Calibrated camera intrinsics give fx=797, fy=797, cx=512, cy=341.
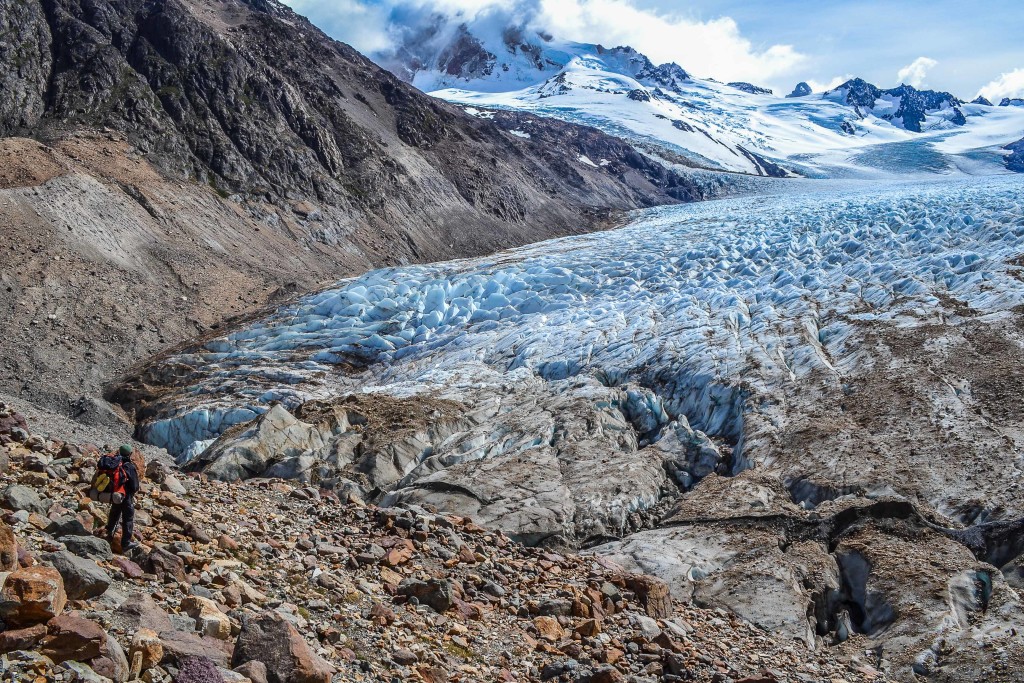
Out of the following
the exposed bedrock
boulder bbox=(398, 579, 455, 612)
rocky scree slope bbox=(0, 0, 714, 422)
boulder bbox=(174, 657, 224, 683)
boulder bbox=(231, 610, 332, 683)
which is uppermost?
rocky scree slope bbox=(0, 0, 714, 422)

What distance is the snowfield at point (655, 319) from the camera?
23.7 m

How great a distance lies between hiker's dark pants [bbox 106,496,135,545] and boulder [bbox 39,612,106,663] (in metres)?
2.79

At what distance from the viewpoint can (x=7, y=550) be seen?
7004 mm

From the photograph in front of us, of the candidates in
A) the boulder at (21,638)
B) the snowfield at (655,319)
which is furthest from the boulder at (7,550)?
the snowfield at (655,319)

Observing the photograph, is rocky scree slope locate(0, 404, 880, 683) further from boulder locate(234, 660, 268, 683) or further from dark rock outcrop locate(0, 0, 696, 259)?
dark rock outcrop locate(0, 0, 696, 259)

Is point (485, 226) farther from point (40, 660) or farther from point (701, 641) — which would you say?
point (40, 660)

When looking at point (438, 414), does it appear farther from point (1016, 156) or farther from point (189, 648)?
point (1016, 156)

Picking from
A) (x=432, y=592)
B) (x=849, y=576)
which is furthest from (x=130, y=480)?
(x=849, y=576)

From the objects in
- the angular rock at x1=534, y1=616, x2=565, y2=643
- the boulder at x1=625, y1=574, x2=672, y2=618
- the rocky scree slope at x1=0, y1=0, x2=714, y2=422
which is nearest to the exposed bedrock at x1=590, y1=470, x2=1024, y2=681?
the boulder at x1=625, y1=574, x2=672, y2=618

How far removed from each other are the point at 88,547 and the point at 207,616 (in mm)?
1786

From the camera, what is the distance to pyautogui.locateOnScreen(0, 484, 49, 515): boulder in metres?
8.94

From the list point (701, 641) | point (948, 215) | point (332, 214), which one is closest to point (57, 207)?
point (332, 214)

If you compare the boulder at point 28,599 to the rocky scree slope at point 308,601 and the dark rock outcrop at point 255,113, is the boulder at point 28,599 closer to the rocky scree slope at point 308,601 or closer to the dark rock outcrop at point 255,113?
the rocky scree slope at point 308,601

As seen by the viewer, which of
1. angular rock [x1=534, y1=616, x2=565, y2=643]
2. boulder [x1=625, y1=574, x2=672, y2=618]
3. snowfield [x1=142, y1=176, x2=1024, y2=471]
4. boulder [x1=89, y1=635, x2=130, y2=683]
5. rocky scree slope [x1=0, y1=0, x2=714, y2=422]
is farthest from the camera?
rocky scree slope [x1=0, y1=0, x2=714, y2=422]
